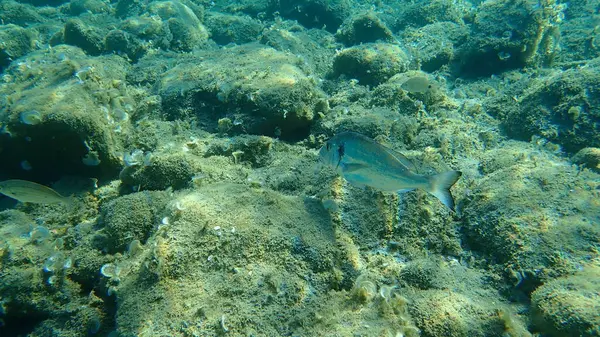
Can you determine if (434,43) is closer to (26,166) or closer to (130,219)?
(130,219)

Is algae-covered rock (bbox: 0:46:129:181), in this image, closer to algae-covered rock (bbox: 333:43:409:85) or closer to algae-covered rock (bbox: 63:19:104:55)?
algae-covered rock (bbox: 333:43:409:85)

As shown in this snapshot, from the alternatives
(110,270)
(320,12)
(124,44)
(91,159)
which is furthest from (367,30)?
(110,270)

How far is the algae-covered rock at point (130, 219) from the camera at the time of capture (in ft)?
10.6

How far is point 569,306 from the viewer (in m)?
2.39

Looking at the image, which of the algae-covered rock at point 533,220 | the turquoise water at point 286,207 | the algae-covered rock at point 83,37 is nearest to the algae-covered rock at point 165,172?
the turquoise water at point 286,207

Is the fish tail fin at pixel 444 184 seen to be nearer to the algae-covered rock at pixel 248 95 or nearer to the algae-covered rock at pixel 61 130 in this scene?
the algae-covered rock at pixel 248 95

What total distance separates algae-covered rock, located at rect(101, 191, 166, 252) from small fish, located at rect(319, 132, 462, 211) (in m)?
2.02

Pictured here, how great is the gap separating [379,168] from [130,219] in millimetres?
2605

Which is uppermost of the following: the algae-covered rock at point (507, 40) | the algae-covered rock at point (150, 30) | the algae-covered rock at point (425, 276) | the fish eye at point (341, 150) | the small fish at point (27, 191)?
the algae-covered rock at point (507, 40)

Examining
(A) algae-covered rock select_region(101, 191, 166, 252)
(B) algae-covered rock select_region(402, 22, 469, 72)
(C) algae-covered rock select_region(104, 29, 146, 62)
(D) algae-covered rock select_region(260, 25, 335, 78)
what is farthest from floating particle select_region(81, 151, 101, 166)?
(B) algae-covered rock select_region(402, 22, 469, 72)

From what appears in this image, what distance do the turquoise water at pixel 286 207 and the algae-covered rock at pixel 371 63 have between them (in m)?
0.08

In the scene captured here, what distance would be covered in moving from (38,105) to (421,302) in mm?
5099

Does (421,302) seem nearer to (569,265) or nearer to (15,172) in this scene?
(569,265)

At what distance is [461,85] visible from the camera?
785cm
